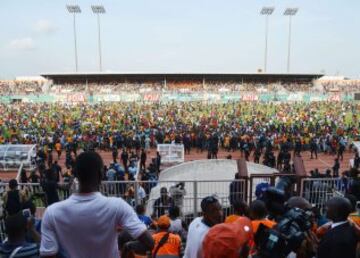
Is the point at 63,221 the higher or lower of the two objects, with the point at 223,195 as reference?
higher

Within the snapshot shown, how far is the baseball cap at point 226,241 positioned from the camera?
7.39 ft

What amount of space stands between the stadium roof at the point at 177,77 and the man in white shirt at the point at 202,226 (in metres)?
52.5

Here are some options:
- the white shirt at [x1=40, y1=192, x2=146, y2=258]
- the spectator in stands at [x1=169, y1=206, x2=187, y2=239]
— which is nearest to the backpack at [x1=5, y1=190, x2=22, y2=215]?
the spectator in stands at [x1=169, y1=206, x2=187, y2=239]

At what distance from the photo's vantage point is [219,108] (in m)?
37.2

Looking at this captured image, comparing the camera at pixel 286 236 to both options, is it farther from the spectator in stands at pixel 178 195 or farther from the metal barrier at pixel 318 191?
the metal barrier at pixel 318 191

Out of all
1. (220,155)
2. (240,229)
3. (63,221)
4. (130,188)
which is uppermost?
(63,221)

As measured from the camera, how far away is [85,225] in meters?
1.97

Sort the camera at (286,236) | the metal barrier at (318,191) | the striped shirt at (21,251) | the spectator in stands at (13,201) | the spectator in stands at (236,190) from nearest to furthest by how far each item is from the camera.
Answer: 1. the camera at (286,236)
2. the striped shirt at (21,251)
3. the spectator in stands at (13,201)
4. the spectator in stands at (236,190)
5. the metal barrier at (318,191)

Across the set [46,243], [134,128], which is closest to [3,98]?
[134,128]

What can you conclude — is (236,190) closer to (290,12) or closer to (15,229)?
(15,229)

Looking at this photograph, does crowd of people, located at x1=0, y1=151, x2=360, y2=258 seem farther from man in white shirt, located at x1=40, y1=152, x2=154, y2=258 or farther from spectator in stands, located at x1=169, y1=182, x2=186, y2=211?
spectator in stands, located at x1=169, y1=182, x2=186, y2=211

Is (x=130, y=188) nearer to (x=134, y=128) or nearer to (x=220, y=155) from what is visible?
(x=220, y=155)

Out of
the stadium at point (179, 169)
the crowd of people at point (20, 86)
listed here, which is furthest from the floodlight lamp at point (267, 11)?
the crowd of people at point (20, 86)

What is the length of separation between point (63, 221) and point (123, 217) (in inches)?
13.2
